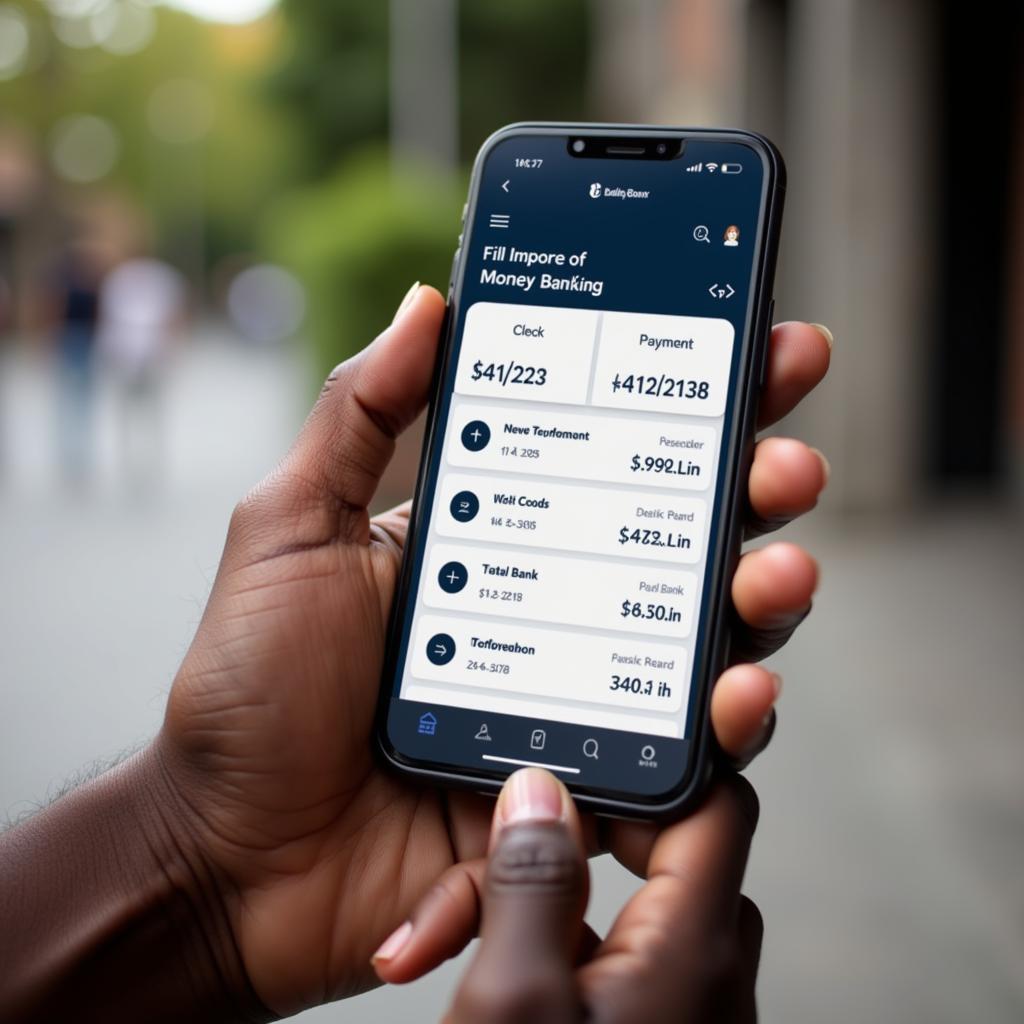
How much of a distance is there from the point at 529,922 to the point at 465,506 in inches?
32.3

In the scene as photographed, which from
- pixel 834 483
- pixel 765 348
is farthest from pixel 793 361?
pixel 834 483

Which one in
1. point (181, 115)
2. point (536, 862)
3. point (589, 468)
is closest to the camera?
point (536, 862)

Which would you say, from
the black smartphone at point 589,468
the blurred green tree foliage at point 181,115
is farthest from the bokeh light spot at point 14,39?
the black smartphone at point 589,468

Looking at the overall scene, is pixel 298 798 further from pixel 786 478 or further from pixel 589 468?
pixel 786 478

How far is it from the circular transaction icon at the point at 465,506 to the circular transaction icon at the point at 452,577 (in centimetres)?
8

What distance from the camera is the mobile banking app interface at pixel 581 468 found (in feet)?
6.76

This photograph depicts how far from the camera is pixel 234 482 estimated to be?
11.6 meters

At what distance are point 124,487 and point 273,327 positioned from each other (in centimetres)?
4105

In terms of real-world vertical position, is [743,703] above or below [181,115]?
below

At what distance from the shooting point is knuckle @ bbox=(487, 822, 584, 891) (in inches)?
63.9

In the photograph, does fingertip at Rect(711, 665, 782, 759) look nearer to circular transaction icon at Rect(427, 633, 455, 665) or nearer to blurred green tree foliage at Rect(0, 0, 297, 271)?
circular transaction icon at Rect(427, 633, 455, 665)

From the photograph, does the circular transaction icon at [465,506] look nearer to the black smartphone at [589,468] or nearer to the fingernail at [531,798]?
the black smartphone at [589,468]

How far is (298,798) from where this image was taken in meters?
2.04

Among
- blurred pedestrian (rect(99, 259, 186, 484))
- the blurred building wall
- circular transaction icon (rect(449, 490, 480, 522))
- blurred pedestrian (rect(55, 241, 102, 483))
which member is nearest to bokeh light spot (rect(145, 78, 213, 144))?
blurred pedestrian (rect(99, 259, 186, 484))
